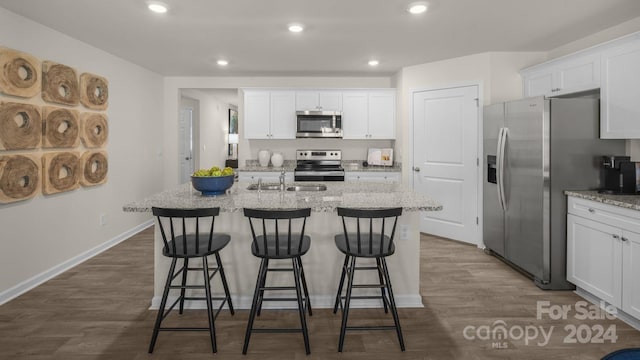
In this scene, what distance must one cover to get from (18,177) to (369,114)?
168 inches

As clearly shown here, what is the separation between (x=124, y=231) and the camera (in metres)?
4.86

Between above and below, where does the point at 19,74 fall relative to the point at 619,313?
above

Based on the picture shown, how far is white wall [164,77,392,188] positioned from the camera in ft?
19.4

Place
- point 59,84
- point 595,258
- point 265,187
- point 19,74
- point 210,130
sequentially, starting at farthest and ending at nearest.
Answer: point 210,130
point 59,84
point 265,187
point 19,74
point 595,258

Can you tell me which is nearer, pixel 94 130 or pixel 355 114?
pixel 94 130

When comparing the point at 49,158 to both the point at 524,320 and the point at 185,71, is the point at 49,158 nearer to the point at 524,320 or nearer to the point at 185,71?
the point at 185,71

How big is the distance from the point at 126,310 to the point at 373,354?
1.87m

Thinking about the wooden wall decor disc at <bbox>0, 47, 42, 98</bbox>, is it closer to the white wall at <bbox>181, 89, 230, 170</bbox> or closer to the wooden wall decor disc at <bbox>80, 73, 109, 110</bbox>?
the wooden wall decor disc at <bbox>80, 73, 109, 110</bbox>

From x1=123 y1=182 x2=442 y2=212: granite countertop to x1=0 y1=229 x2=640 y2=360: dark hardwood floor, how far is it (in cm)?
84

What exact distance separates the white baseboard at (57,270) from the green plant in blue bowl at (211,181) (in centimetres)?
180

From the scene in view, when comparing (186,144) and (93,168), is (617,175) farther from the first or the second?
(186,144)

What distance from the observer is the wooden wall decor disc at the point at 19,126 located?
9.64 feet

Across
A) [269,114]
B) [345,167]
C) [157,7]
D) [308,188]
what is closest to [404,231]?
[308,188]

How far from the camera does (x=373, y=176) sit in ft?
18.2
